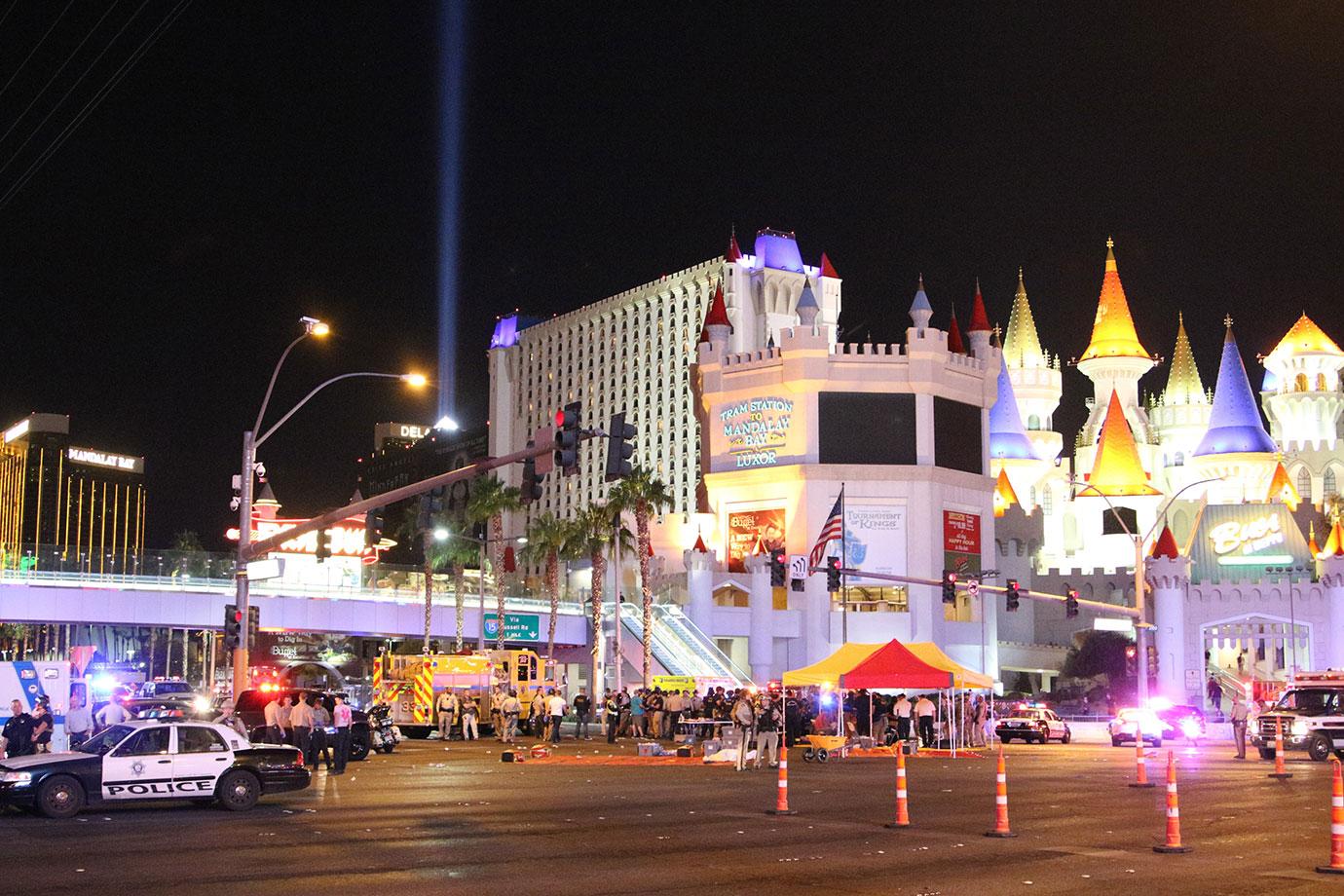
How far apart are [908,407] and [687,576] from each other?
14232 millimetres

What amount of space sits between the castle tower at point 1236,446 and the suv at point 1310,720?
231 feet

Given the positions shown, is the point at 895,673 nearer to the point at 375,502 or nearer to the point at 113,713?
the point at 375,502

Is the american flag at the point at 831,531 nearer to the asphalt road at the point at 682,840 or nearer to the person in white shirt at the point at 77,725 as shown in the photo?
the asphalt road at the point at 682,840

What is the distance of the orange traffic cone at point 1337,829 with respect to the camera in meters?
14.2

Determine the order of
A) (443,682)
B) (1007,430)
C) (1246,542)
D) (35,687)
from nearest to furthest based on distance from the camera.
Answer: (35,687), (443,682), (1246,542), (1007,430)

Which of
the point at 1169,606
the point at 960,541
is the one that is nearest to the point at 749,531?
the point at 960,541

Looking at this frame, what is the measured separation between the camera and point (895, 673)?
133ft

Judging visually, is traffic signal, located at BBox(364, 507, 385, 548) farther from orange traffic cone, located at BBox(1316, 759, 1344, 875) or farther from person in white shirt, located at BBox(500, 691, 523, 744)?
orange traffic cone, located at BBox(1316, 759, 1344, 875)

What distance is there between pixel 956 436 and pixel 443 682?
40334 mm

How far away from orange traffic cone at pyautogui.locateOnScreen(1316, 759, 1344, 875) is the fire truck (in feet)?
115

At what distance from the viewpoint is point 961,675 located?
41219 mm

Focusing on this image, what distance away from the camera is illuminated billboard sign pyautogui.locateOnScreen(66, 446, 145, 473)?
186m

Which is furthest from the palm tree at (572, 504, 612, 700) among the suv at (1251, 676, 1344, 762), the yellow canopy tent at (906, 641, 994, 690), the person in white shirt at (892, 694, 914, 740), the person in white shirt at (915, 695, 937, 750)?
the suv at (1251, 676, 1344, 762)

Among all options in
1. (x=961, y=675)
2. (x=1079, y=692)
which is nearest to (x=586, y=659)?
(x=1079, y=692)
